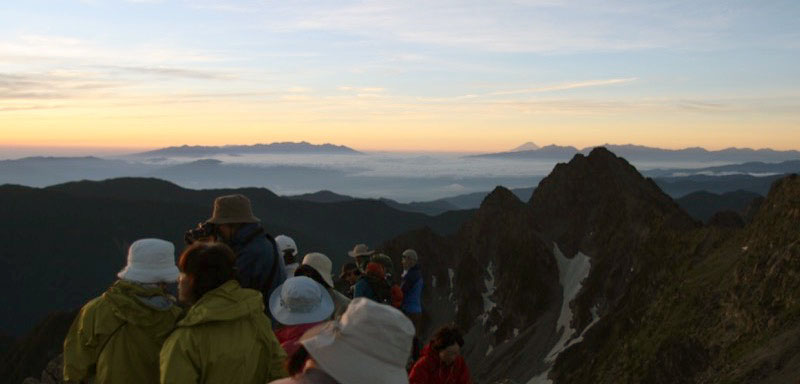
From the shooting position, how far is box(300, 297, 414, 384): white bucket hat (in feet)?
13.0

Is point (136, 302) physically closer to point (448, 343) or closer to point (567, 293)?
point (448, 343)

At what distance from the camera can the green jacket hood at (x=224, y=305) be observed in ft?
16.8

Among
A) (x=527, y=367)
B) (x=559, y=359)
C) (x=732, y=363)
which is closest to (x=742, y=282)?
(x=732, y=363)

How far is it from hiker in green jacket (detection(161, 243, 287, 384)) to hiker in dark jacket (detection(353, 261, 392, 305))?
5.14 meters

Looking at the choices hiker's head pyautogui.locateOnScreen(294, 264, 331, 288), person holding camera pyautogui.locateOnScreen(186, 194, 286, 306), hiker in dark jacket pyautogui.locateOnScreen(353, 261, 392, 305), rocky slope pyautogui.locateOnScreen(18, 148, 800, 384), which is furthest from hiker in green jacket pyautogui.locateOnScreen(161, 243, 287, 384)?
rocky slope pyautogui.locateOnScreen(18, 148, 800, 384)

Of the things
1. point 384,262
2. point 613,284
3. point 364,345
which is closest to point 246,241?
point 364,345

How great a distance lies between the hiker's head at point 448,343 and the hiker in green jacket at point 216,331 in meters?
3.78

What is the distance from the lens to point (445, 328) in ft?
30.2

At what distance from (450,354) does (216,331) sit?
14.8 feet

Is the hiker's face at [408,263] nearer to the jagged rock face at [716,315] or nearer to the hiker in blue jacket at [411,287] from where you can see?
the hiker in blue jacket at [411,287]

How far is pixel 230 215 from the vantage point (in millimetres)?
7535

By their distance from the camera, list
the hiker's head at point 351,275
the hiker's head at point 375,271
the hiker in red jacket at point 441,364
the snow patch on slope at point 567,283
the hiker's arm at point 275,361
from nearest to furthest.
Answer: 1. the hiker's arm at point 275,361
2. the hiker in red jacket at point 441,364
3. the hiker's head at point 375,271
4. the hiker's head at point 351,275
5. the snow patch on slope at point 567,283

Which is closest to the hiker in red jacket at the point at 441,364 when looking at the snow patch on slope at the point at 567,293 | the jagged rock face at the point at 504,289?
the snow patch on slope at the point at 567,293

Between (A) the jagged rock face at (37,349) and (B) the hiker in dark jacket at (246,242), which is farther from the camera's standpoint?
(A) the jagged rock face at (37,349)
